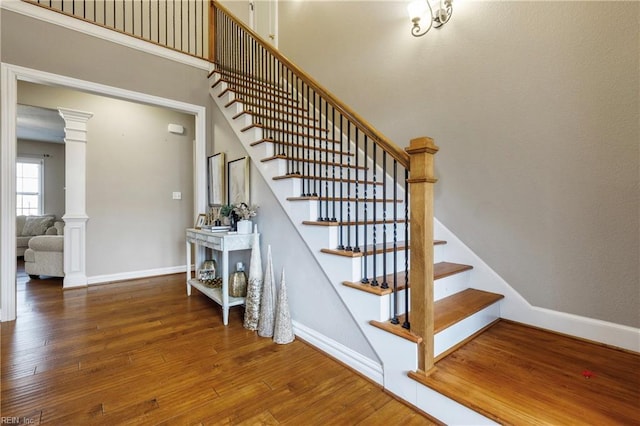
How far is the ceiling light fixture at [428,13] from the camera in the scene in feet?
8.25

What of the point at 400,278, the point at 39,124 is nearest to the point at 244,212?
the point at 400,278

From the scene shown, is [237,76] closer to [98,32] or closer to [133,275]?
[98,32]

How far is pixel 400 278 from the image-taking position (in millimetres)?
1969

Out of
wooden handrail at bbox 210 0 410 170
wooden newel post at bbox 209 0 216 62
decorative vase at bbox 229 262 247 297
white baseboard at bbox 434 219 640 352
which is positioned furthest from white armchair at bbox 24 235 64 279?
white baseboard at bbox 434 219 640 352

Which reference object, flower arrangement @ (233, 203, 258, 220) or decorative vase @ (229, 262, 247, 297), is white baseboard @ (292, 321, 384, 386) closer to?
decorative vase @ (229, 262, 247, 297)

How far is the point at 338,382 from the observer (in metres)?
1.71

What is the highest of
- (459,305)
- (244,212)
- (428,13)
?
(428,13)

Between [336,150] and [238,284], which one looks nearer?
[238,284]

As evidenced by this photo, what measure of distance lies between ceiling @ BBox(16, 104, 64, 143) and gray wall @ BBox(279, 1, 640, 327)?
16.4 feet

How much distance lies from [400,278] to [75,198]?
415 cm

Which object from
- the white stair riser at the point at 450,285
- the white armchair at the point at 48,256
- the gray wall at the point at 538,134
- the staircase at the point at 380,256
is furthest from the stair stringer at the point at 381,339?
the white armchair at the point at 48,256

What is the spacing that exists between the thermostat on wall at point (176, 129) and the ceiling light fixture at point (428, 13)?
3638 mm

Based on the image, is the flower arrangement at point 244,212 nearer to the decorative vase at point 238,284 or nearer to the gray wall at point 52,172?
the decorative vase at point 238,284

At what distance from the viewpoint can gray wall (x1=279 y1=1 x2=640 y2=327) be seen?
1759mm
